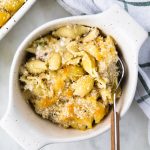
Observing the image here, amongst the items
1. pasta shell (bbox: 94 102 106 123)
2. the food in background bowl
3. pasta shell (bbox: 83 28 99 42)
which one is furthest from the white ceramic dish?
pasta shell (bbox: 94 102 106 123)

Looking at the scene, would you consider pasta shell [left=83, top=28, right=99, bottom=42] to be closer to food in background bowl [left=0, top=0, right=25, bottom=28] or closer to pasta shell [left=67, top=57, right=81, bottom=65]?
pasta shell [left=67, top=57, right=81, bottom=65]

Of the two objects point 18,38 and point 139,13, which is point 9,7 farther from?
point 139,13

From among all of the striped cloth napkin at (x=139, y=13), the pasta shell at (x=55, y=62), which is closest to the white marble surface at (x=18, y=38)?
the striped cloth napkin at (x=139, y=13)

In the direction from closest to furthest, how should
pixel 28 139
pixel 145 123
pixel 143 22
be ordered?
pixel 28 139
pixel 143 22
pixel 145 123

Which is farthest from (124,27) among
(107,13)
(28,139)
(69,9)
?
(28,139)

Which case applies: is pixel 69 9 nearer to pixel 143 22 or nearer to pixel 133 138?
pixel 143 22
